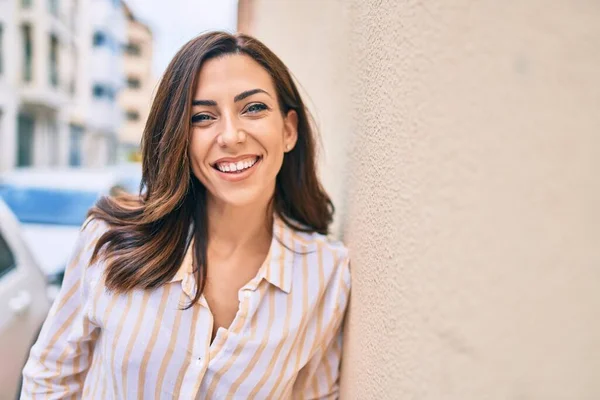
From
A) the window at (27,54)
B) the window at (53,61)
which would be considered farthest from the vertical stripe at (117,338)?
the window at (53,61)

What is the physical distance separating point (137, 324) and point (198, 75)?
0.73 metres

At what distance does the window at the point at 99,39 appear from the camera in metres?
24.2

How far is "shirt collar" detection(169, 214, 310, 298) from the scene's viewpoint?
1374mm


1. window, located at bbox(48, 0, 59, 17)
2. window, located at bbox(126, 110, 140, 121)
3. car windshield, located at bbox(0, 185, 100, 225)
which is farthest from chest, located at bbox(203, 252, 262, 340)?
window, located at bbox(126, 110, 140, 121)

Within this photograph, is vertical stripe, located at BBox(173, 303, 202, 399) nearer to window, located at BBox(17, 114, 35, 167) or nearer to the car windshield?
the car windshield

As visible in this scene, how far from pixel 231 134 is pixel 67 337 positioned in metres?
0.87

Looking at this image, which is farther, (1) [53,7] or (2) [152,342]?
(1) [53,7]

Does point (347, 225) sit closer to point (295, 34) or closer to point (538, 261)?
point (538, 261)

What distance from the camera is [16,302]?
2395mm

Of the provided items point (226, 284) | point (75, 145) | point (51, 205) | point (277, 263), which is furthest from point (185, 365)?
point (75, 145)

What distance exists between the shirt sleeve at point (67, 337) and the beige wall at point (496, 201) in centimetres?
105

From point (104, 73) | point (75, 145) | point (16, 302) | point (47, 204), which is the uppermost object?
point (104, 73)

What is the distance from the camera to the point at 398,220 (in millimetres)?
829

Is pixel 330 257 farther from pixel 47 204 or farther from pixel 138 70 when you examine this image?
pixel 138 70
